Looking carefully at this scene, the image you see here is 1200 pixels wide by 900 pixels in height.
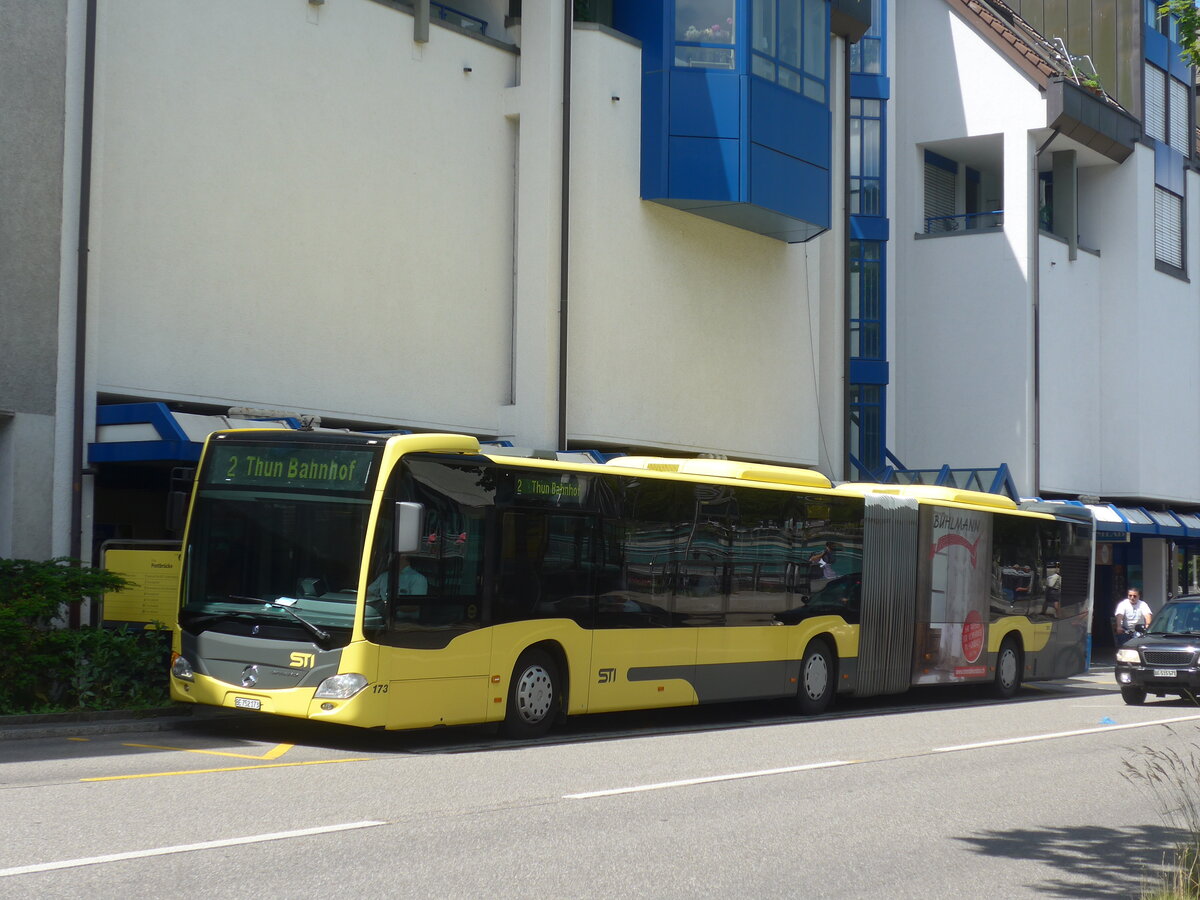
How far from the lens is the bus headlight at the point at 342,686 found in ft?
40.7

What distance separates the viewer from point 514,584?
554 inches

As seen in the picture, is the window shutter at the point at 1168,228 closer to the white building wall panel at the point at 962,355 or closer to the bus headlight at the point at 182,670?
the white building wall panel at the point at 962,355

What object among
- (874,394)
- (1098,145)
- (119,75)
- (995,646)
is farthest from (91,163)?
(1098,145)

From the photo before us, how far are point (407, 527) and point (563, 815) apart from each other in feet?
12.2

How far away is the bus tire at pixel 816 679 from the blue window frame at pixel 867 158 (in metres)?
19.0

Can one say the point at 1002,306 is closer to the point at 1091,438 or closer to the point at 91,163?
the point at 1091,438

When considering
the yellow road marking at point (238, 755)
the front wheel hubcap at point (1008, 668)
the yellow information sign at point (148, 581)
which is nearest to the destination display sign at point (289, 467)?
the yellow road marking at point (238, 755)

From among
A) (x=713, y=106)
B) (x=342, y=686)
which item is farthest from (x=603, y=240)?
(x=342, y=686)

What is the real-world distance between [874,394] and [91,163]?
22512 mm

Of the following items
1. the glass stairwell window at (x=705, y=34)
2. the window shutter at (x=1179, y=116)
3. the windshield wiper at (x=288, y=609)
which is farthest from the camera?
the window shutter at (x=1179, y=116)

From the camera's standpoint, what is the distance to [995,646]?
2303 centimetres

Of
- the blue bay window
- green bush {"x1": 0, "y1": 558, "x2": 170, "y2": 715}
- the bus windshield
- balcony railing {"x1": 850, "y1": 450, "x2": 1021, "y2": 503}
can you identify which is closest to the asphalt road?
green bush {"x1": 0, "y1": 558, "x2": 170, "y2": 715}

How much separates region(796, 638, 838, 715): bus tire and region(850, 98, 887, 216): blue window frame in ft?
62.4

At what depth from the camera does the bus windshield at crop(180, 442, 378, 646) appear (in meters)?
12.7
